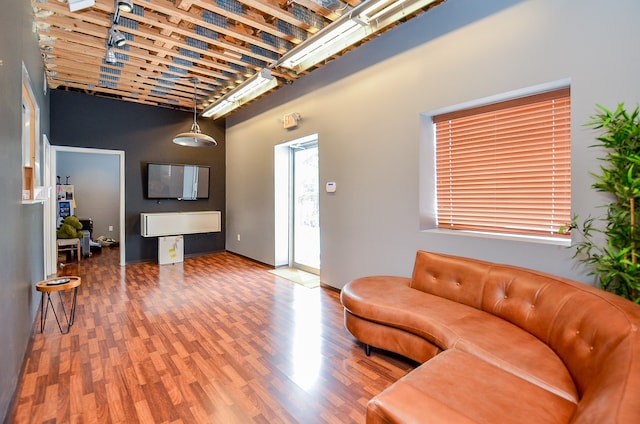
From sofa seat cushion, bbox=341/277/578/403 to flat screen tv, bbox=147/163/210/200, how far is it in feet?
16.1

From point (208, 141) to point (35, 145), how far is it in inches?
77.4

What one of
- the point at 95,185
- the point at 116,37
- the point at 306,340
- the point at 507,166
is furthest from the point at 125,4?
the point at 95,185

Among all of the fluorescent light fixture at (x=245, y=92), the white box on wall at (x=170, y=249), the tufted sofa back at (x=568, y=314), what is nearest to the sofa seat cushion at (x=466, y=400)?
the tufted sofa back at (x=568, y=314)

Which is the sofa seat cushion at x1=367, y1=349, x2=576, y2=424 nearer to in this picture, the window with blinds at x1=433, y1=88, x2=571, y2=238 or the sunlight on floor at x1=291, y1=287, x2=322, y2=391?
the sunlight on floor at x1=291, y1=287, x2=322, y2=391

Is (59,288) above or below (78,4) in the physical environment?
below

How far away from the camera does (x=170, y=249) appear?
20.1 feet

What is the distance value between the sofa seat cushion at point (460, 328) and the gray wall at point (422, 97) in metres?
0.75

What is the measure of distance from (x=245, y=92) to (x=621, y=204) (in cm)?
482

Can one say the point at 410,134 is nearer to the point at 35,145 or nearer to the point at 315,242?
the point at 315,242

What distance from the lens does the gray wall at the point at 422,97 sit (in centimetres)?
222

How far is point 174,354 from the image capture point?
2609mm

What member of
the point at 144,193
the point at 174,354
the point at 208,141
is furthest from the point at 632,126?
the point at 144,193

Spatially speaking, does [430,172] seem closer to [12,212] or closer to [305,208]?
[305,208]

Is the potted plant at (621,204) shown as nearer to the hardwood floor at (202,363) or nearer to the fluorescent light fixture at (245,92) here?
the hardwood floor at (202,363)
